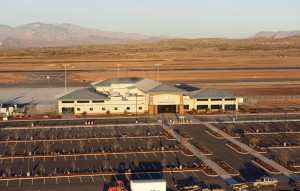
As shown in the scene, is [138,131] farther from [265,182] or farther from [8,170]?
[265,182]

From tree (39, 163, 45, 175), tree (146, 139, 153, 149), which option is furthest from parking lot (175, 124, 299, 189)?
tree (39, 163, 45, 175)

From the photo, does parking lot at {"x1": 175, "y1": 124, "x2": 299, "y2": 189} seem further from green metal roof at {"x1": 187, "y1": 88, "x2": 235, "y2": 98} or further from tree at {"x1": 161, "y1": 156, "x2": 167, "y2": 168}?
green metal roof at {"x1": 187, "y1": 88, "x2": 235, "y2": 98}

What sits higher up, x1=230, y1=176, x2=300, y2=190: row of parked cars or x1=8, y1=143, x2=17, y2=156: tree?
x1=230, y1=176, x2=300, y2=190: row of parked cars

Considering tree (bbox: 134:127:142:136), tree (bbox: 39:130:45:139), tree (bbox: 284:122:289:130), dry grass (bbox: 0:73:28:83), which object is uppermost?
dry grass (bbox: 0:73:28:83)

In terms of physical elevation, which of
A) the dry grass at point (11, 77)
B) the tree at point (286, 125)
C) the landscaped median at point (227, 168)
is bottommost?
the landscaped median at point (227, 168)

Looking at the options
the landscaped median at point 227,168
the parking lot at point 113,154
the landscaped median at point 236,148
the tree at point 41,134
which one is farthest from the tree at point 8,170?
the landscaped median at point 236,148

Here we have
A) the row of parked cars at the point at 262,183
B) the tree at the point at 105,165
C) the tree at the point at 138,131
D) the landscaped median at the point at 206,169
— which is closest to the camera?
the row of parked cars at the point at 262,183

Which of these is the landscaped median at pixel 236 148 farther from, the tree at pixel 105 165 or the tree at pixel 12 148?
the tree at pixel 12 148

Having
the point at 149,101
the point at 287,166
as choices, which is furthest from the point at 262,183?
the point at 149,101
